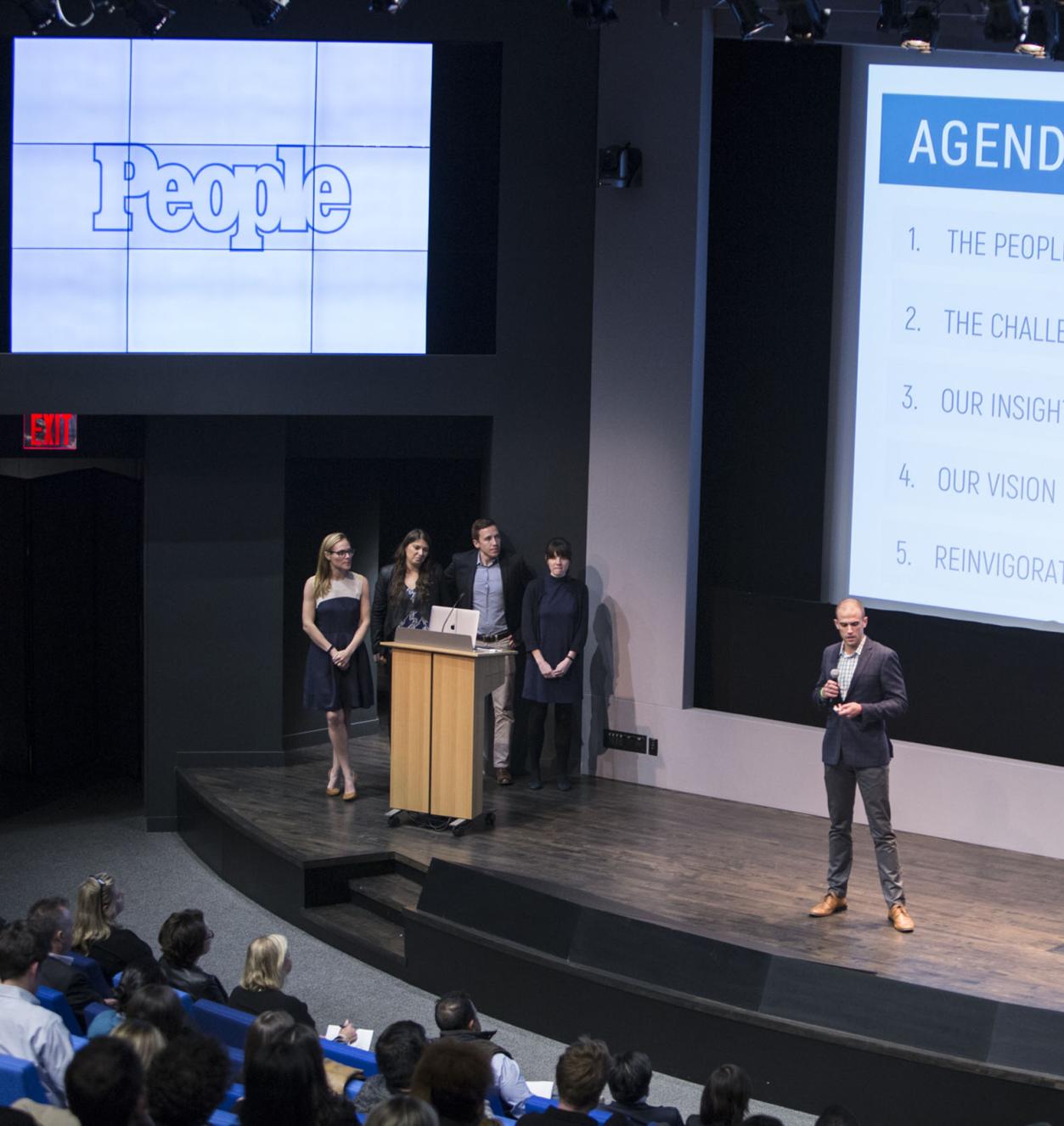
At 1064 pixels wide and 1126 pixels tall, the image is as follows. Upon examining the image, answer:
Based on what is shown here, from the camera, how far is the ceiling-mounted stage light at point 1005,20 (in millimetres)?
6000

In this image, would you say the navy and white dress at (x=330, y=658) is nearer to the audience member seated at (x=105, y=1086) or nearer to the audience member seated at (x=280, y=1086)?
the audience member seated at (x=280, y=1086)

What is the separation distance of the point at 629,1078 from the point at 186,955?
1.54m

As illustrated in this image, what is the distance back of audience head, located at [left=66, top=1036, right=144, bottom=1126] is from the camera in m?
2.91

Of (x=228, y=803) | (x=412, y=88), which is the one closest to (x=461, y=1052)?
(x=228, y=803)

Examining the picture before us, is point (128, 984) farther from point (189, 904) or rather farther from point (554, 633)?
point (554, 633)

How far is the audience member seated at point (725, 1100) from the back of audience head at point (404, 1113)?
1218 mm

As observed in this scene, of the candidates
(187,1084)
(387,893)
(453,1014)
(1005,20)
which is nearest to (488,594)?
(387,893)

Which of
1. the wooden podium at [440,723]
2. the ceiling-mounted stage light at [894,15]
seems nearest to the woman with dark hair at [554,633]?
the wooden podium at [440,723]

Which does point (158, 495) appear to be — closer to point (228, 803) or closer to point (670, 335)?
point (228, 803)

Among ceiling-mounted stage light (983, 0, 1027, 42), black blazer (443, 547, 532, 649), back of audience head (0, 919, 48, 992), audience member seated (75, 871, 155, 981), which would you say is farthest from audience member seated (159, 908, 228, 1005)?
ceiling-mounted stage light (983, 0, 1027, 42)

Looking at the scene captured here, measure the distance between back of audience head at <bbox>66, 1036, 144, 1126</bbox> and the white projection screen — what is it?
5619mm

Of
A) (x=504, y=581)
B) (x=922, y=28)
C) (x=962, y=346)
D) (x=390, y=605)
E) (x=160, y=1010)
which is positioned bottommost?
(x=160, y=1010)

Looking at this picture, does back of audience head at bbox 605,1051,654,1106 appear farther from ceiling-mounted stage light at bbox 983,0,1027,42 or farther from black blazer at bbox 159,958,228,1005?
ceiling-mounted stage light at bbox 983,0,1027,42

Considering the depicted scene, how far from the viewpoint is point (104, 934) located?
5277mm
